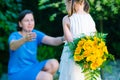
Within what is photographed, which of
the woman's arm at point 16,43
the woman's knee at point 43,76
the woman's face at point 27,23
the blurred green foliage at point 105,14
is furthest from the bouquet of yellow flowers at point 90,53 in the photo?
the blurred green foliage at point 105,14

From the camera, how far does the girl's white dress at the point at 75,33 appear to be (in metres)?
5.97

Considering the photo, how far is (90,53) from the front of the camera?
5.63 metres

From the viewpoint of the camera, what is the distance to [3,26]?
866cm

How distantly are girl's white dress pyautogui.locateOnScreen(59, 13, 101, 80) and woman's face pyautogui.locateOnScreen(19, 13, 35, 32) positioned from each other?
484 millimetres

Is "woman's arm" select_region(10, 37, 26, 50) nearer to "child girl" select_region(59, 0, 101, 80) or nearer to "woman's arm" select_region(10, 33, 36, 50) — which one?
"woman's arm" select_region(10, 33, 36, 50)

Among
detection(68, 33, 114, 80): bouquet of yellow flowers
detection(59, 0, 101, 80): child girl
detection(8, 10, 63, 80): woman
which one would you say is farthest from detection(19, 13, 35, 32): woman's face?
detection(68, 33, 114, 80): bouquet of yellow flowers

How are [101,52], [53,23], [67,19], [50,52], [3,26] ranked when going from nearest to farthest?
[101,52]
[67,19]
[3,26]
[50,52]
[53,23]

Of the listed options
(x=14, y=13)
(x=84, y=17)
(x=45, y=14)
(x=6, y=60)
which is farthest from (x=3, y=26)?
(x=84, y=17)

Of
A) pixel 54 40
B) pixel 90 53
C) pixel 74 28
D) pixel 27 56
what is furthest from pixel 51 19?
pixel 90 53

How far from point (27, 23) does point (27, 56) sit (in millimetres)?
388

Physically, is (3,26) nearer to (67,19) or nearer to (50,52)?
(50,52)

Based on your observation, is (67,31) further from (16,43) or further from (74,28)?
(16,43)

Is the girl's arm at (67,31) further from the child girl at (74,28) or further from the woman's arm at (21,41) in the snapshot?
the woman's arm at (21,41)

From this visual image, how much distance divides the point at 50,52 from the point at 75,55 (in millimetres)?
3992
